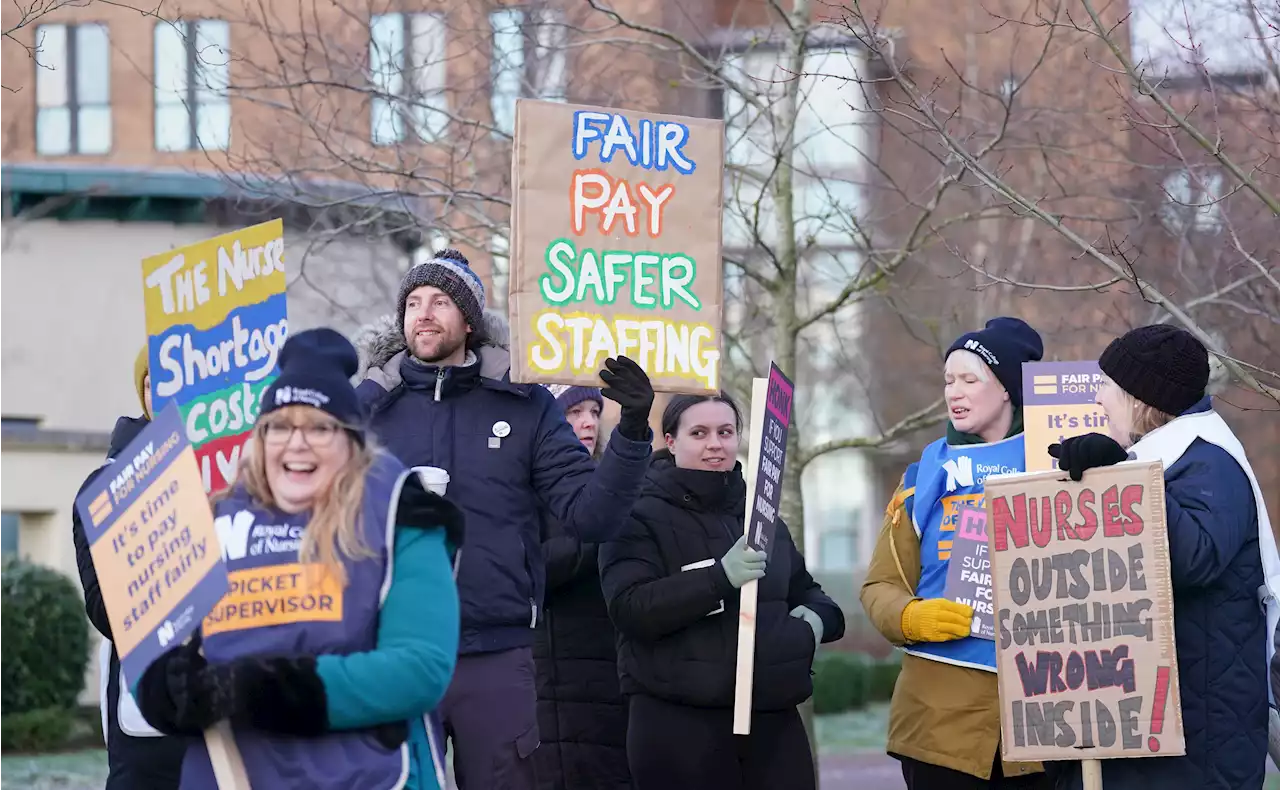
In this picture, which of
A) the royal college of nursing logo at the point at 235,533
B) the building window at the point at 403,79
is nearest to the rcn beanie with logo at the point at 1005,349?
the royal college of nursing logo at the point at 235,533

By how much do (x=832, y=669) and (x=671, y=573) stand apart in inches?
676

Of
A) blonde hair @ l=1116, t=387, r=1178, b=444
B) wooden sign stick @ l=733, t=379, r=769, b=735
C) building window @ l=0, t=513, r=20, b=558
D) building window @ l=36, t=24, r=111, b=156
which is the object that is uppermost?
building window @ l=36, t=24, r=111, b=156

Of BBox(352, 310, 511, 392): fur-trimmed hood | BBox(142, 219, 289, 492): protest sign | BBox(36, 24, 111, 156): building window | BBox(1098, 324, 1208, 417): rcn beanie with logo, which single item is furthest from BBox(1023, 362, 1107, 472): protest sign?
BBox(36, 24, 111, 156): building window

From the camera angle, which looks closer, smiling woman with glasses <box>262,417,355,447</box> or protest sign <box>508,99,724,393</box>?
smiling woman with glasses <box>262,417,355,447</box>

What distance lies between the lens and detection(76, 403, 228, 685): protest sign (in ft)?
13.7

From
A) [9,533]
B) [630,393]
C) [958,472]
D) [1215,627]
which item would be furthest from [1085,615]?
[9,533]

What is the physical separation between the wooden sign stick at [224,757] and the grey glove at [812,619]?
2.85m

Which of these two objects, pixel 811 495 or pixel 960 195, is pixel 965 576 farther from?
pixel 811 495

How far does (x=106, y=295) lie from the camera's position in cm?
2419

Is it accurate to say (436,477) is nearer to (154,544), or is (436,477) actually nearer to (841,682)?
(154,544)

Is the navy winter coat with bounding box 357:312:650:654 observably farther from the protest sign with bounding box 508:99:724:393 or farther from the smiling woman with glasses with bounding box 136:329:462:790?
the smiling woman with glasses with bounding box 136:329:462:790

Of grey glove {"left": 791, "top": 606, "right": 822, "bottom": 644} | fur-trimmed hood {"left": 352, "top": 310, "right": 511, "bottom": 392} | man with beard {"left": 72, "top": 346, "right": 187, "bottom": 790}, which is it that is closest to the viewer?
man with beard {"left": 72, "top": 346, "right": 187, "bottom": 790}

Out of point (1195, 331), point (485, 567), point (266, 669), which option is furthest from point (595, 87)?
point (266, 669)

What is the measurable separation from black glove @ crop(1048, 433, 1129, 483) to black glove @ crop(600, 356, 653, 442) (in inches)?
47.0
